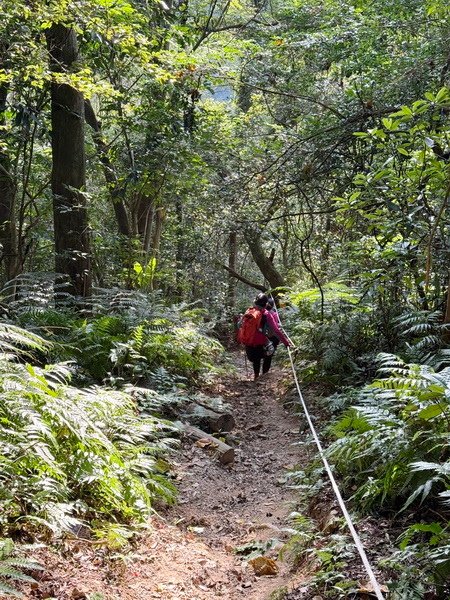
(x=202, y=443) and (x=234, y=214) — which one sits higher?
(x=234, y=214)

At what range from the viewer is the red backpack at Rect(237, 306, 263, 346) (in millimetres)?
10594

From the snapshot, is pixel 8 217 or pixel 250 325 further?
pixel 8 217

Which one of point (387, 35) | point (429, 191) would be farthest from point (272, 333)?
point (387, 35)

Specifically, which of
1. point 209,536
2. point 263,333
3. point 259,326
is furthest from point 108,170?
point 209,536

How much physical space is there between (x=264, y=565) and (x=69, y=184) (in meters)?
7.48

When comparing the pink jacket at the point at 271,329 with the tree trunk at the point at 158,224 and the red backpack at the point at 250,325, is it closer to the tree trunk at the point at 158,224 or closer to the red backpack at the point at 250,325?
the red backpack at the point at 250,325

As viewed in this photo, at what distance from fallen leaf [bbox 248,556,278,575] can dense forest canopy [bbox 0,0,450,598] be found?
772mm

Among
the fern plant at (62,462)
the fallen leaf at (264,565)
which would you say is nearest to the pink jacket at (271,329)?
the fern plant at (62,462)

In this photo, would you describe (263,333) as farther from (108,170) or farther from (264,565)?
(264,565)

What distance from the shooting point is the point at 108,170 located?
1165cm

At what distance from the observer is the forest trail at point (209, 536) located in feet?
11.9

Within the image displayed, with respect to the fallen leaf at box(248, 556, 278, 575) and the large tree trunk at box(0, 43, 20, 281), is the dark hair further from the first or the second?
the fallen leaf at box(248, 556, 278, 575)

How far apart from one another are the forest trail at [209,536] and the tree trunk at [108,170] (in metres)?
5.88

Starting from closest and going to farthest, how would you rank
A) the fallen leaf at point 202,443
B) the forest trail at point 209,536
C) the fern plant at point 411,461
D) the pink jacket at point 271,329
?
the fern plant at point 411,461 → the forest trail at point 209,536 → the fallen leaf at point 202,443 → the pink jacket at point 271,329
